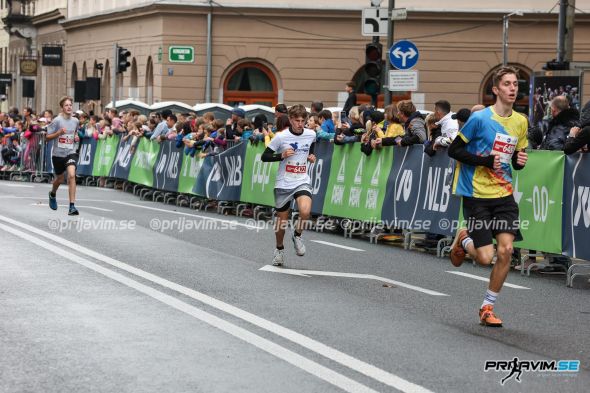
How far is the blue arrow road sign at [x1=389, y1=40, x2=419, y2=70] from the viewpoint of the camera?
75.9ft

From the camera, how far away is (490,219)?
33.8 feet

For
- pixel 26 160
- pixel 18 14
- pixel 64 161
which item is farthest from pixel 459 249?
pixel 18 14

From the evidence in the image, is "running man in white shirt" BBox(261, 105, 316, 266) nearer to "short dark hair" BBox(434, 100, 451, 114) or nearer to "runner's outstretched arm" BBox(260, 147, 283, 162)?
"runner's outstretched arm" BBox(260, 147, 283, 162)

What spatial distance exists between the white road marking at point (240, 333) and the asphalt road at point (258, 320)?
0.05 ft

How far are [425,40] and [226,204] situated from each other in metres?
22.6

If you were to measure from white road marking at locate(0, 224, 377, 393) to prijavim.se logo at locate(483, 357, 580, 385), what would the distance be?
0.99 m

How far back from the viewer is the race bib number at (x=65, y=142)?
21.8 m

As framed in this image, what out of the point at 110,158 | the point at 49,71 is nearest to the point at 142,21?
the point at 110,158

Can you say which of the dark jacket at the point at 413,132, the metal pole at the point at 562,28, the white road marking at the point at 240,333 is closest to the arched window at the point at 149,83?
the metal pole at the point at 562,28

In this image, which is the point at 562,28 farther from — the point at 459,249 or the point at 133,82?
the point at 133,82

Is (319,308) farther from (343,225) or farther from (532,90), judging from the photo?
(532,90)

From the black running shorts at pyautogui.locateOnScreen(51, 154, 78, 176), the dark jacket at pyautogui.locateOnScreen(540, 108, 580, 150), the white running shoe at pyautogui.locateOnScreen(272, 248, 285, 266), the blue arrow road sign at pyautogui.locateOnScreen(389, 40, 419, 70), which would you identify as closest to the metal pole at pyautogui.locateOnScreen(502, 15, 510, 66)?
the blue arrow road sign at pyautogui.locateOnScreen(389, 40, 419, 70)

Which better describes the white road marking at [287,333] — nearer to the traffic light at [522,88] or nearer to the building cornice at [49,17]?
the traffic light at [522,88]

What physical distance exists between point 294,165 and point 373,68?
828 cm
